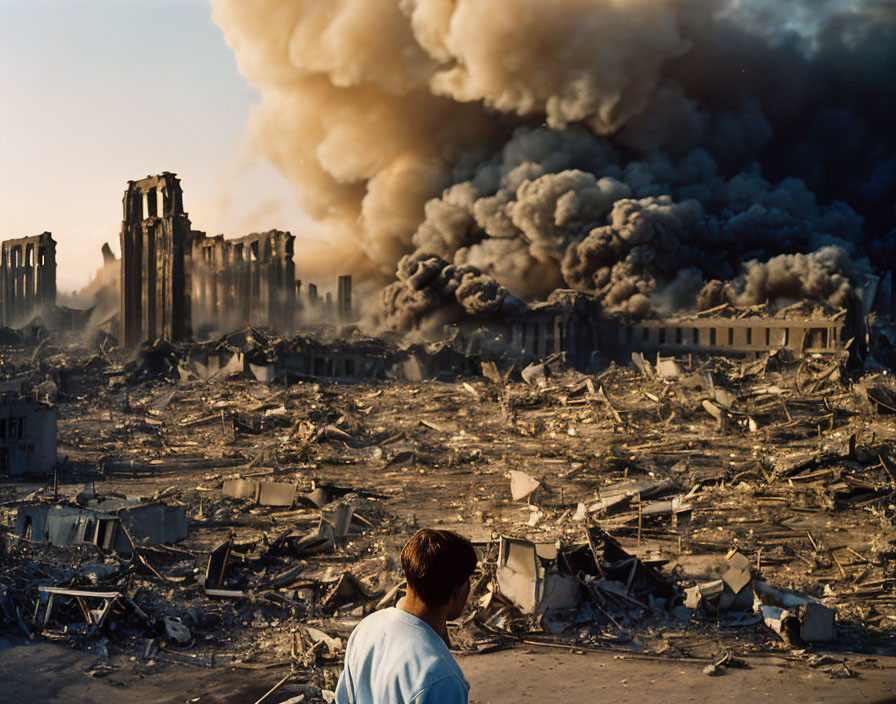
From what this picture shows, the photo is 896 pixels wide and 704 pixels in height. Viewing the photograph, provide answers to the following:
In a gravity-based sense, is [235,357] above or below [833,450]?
above

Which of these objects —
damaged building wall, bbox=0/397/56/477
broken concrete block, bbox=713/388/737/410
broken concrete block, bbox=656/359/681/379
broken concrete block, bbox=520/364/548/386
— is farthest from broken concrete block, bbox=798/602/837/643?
broken concrete block, bbox=520/364/548/386

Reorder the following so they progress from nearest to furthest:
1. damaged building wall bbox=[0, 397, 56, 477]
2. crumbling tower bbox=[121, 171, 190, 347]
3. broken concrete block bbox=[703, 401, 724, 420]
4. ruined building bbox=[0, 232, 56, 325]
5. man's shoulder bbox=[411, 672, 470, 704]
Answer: man's shoulder bbox=[411, 672, 470, 704]
damaged building wall bbox=[0, 397, 56, 477]
broken concrete block bbox=[703, 401, 724, 420]
crumbling tower bbox=[121, 171, 190, 347]
ruined building bbox=[0, 232, 56, 325]

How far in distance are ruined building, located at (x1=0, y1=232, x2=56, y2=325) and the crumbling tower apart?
2201 cm

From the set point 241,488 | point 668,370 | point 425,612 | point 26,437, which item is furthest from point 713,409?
point 425,612

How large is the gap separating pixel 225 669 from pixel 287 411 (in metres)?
17.1

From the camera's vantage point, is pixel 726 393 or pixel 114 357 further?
pixel 114 357

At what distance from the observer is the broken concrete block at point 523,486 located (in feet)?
41.9

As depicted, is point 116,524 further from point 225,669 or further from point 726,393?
point 726,393

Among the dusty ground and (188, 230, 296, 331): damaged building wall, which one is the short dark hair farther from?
(188, 230, 296, 331): damaged building wall

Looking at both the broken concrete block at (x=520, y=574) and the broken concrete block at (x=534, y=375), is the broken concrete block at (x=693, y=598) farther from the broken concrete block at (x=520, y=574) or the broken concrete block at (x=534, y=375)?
the broken concrete block at (x=534, y=375)

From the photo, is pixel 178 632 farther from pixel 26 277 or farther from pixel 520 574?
pixel 26 277

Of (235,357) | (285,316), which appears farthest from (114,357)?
(235,357)

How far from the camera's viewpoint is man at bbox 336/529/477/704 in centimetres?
194

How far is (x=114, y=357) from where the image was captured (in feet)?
153
